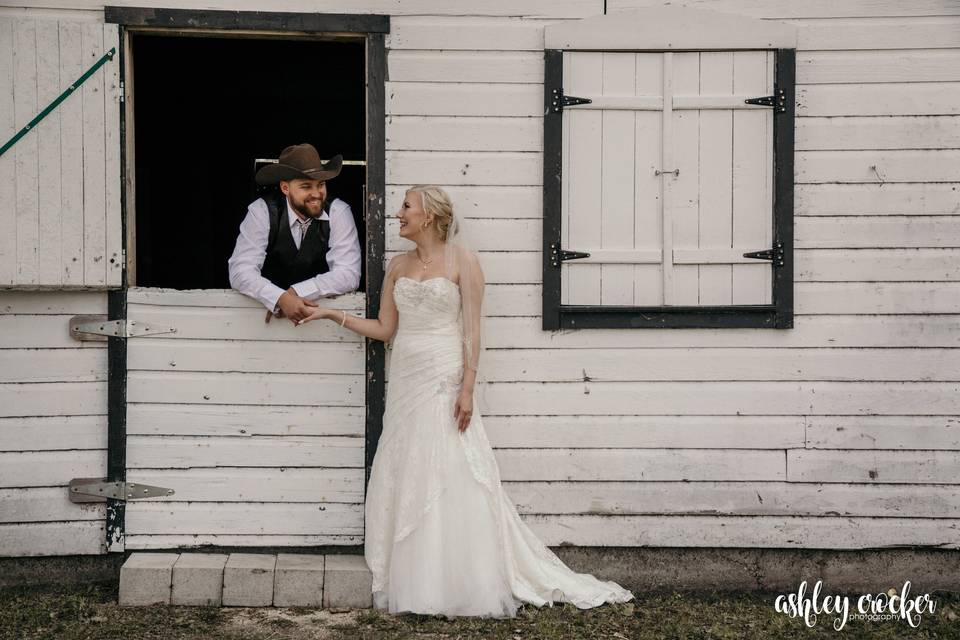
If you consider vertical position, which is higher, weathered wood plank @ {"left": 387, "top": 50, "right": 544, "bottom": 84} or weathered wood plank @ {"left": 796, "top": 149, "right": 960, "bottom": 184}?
weathered wood plank @ {"left": 387, "top": 50, "right": 544, "bottom": 84}

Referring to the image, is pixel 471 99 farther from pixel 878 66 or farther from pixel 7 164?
pixel 7 164

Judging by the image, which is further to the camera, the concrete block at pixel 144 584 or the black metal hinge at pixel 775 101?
the black metal hinge at pixel 775 101

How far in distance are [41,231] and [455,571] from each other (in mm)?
2475

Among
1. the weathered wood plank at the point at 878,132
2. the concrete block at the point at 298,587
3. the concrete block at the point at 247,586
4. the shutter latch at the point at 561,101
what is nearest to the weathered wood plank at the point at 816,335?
the weathered wood plank at the point at 878,132

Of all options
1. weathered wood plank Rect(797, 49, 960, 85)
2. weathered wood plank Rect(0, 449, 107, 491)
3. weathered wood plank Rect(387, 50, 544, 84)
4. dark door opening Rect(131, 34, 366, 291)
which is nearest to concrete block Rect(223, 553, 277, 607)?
weathered wood plank Rect(0, 449, 107, 491)

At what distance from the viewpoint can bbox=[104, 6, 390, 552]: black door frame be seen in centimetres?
479

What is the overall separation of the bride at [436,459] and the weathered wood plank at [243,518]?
263mm

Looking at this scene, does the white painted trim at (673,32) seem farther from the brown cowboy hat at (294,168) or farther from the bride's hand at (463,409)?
the bride's hand at (463,409)

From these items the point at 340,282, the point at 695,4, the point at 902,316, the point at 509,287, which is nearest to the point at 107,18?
the point at 340,282

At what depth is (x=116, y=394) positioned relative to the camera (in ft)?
16.0

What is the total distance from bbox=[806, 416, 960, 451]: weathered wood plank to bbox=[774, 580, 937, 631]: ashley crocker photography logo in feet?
2.27

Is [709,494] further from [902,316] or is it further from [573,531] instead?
[902,316]

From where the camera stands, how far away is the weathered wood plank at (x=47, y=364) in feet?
16.0

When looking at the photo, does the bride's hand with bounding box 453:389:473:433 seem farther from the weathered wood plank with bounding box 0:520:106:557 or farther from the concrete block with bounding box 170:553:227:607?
the weathered wood plank with bounding box 0:520:106:557
